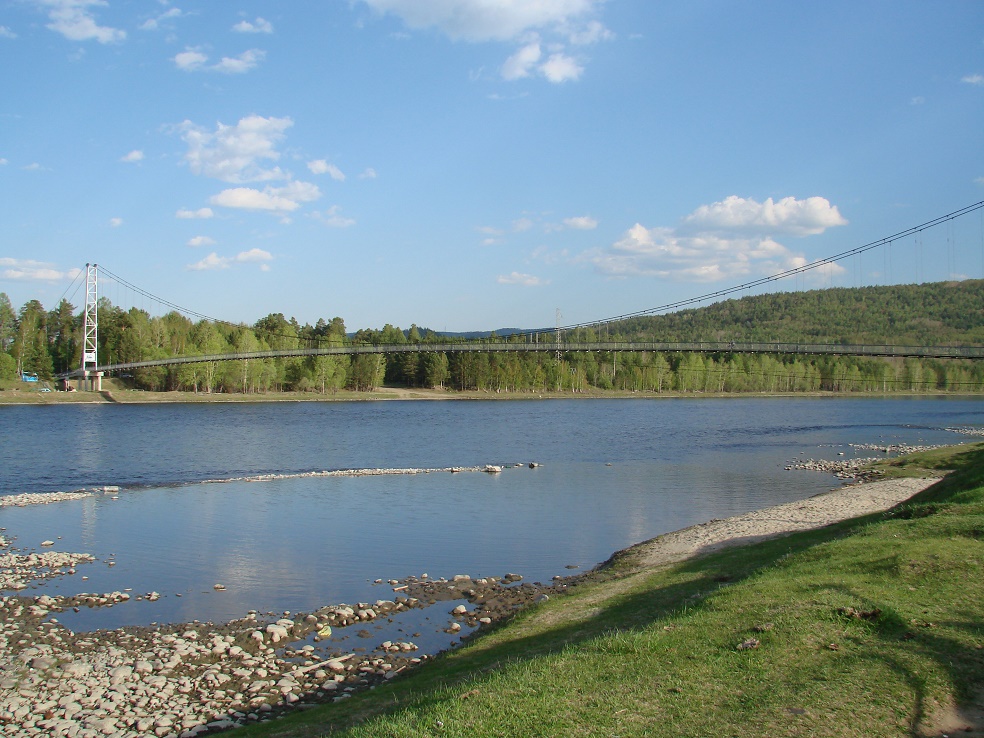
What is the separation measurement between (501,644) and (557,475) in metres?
26.8

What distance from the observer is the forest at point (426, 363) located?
111250mm

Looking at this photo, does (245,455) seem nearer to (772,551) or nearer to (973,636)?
(772,551)

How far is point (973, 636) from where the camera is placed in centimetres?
832

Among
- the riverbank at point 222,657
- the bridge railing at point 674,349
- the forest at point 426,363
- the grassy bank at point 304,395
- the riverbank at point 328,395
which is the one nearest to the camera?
the riverbank at point 222,657

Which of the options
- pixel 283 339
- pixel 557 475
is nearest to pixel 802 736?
pixel 557 475

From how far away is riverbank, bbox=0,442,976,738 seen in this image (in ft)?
36.4

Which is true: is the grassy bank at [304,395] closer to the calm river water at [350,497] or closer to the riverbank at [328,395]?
the riverbank at [328,395]

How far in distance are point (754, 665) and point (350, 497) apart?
25881 mm

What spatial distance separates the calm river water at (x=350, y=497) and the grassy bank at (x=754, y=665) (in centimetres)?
796

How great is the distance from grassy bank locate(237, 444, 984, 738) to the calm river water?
7.96 meters

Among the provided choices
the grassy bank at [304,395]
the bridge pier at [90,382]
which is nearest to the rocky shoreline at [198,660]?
the grassy bank at [304,395]

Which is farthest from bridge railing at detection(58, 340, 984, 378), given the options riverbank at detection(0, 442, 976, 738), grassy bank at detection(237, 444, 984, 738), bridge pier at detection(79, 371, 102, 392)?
grassy bank at detection(237, 444, 984, 738)

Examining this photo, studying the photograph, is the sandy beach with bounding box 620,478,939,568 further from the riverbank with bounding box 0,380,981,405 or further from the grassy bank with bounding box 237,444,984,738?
the riverbank with bounding box 0,380,981,405

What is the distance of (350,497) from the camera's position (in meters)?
32.0
